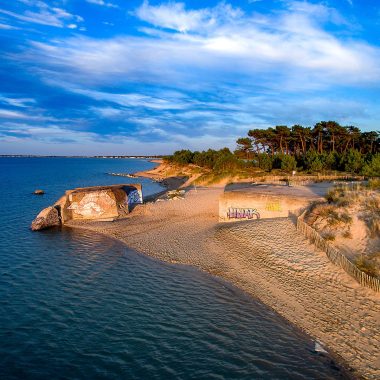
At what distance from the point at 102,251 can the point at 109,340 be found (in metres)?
11.5

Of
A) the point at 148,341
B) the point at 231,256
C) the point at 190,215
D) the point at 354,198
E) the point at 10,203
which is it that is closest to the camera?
the point at 148,341

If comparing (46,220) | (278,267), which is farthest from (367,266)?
(46,220)

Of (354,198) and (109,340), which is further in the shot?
(354,198)

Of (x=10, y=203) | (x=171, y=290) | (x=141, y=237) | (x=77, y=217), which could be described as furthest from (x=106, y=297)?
(x=10, y=203)

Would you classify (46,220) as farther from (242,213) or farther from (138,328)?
(138,328)

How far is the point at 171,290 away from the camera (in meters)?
16.8

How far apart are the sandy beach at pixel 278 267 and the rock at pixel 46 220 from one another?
143 cm

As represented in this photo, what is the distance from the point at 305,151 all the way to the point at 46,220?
198 ft

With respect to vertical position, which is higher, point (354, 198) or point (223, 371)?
point (354, 198)

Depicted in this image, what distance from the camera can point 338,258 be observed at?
54.0 feet

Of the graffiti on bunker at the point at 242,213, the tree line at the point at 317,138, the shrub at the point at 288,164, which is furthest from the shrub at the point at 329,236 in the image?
the tree line at the point at 317,138

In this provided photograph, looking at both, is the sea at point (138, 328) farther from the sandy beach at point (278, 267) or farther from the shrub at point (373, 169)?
the shrub at point (373, 169)

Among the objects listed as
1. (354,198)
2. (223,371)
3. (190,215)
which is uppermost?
(354,198)

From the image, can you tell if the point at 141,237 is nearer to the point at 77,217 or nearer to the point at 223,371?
the point at 77,217
